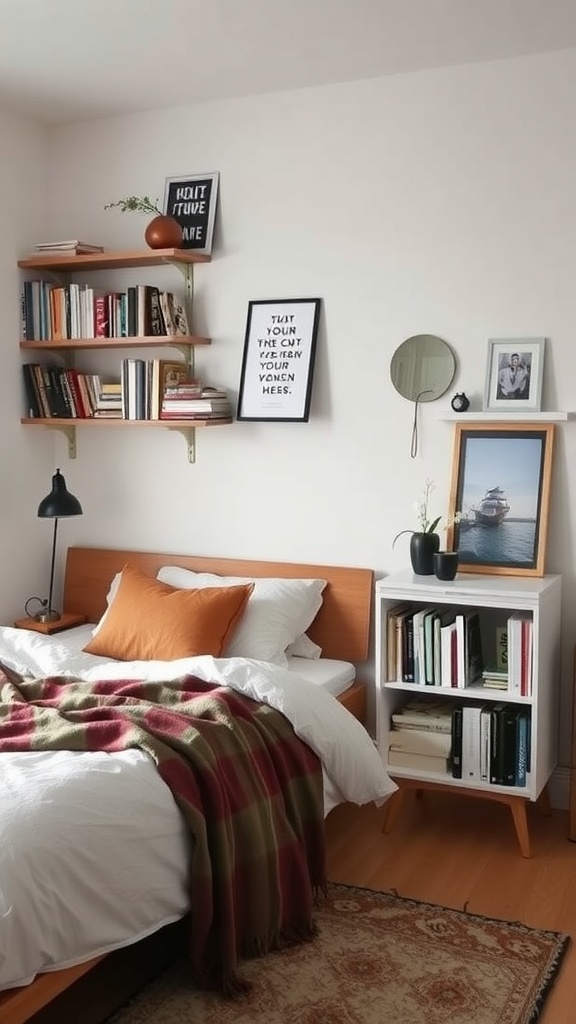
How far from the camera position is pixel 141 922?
7.89 ft

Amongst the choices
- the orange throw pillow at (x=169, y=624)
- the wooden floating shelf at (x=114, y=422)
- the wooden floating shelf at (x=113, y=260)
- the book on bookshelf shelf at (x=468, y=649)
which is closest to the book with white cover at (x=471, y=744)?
the book on bookshelf shelf at (x=468, y=649)

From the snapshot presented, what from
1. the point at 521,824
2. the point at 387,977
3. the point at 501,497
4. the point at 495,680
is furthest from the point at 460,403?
the point at 387,977

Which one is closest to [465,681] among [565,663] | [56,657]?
[565,663]

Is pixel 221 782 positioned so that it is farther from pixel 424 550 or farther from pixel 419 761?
pixel 424 550

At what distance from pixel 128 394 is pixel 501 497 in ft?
4.89

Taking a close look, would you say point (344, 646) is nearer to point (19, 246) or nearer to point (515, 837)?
point (515, 837)

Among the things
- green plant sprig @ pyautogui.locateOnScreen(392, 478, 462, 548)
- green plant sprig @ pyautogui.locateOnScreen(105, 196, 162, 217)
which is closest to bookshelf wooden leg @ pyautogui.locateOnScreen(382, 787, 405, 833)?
green plant sprig @ pyautogui.locateOnScreen(392, 478, 462, 548)

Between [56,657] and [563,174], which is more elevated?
[563,174]

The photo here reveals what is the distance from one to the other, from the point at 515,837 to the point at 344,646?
893mm

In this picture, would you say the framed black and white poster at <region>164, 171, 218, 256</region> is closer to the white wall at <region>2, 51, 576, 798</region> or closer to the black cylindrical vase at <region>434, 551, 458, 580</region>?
the white wall at <region>2, 51, 576, 798</region>

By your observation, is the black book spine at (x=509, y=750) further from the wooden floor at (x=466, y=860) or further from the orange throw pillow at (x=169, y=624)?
the orange throw pillow at (x=169, y=624)

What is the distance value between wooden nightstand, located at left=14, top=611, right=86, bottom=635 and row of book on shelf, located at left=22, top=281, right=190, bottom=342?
113 cm

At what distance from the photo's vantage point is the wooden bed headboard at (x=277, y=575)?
3.90m

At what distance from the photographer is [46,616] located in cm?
430
